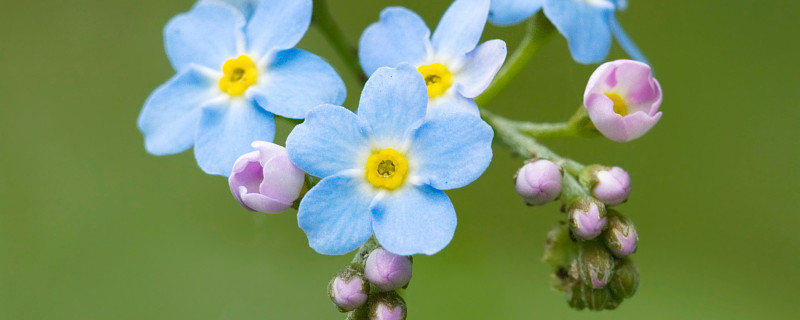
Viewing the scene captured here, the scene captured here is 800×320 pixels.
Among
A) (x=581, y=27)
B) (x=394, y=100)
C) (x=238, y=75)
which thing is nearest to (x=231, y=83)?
(x=238, y=75)

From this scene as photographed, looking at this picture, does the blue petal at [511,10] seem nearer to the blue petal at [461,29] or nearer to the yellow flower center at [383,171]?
the blue petal at [461,29]

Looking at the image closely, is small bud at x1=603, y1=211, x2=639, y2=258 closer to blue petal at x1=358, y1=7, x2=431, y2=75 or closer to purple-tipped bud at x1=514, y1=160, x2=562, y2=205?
purple-tipped bud at x1=514, y1=160, x2=562, y2=205

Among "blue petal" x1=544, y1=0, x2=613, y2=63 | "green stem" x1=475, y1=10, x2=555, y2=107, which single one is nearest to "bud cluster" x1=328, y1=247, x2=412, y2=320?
"green stem" x1=475, y1=10, x2=555, y2=107

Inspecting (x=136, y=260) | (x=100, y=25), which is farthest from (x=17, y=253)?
(x=100, y=25)

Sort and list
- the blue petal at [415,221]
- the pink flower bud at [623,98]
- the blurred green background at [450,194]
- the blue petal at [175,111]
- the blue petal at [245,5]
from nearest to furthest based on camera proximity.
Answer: the blue petal at [415,221] → the pink flower bud at [623,98] → the blue petal at [175,111] → the blue petal at [245,5] → the blurred green background at [450,194]

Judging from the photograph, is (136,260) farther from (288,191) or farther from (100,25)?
(288,191)

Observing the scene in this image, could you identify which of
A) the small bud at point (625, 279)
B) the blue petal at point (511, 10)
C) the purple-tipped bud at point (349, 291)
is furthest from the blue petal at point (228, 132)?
the small bud at point (625, 279)

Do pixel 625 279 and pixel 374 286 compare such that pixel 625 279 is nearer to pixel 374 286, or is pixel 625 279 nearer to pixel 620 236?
pixel 620 236
